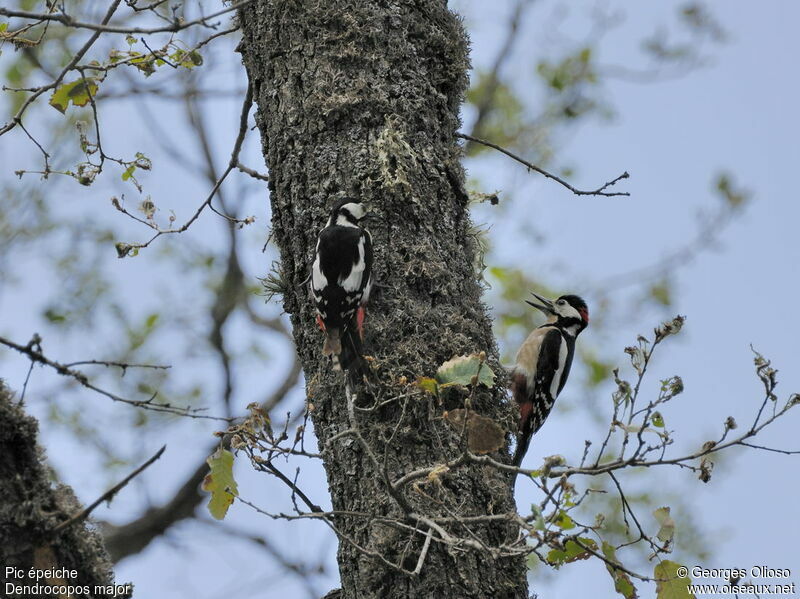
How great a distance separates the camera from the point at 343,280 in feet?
11.1

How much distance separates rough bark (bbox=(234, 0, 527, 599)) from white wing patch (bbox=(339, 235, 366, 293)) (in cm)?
6

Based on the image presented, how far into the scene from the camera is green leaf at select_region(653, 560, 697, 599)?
279 centimetres

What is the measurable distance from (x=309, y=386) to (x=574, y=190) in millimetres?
1482

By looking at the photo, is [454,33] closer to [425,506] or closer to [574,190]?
[574,190]

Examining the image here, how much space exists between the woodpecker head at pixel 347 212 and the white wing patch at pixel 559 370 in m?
2.41

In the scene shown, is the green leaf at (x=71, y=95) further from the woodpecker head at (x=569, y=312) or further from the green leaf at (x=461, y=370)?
the woodpecker head at (x=569, y=312)

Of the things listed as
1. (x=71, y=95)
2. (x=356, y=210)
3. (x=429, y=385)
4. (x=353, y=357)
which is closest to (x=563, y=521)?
(x=429, y=385)

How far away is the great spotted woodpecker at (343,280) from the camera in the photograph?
10.7 ft

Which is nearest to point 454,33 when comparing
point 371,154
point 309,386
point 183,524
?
point 371,154

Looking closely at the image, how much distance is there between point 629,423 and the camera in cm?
254

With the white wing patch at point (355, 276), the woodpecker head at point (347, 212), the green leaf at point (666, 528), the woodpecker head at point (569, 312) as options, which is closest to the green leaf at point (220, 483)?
the white wing patch at point (355, 276)

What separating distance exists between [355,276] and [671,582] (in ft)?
4.81

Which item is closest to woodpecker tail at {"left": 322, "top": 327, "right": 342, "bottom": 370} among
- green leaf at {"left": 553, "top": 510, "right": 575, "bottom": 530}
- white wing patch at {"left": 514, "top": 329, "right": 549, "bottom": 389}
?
green leaf at {"left": 553, "top": 510, "right": 575, "bottom": 530}

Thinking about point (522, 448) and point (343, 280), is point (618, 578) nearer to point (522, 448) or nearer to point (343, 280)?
point (343, 280)
